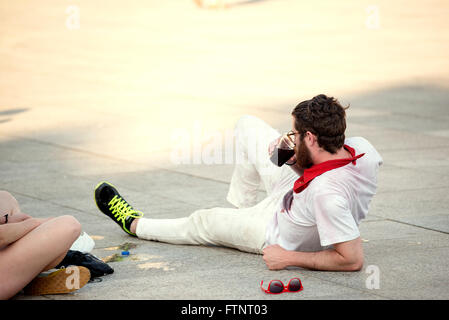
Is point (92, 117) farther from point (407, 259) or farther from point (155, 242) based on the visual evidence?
point (407, 259)

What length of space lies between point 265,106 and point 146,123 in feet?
6.20

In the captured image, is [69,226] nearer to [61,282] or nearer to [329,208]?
[61,282]

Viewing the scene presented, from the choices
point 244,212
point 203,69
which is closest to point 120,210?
point 244,212

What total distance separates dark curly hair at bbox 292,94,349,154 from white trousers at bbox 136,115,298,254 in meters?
0.71

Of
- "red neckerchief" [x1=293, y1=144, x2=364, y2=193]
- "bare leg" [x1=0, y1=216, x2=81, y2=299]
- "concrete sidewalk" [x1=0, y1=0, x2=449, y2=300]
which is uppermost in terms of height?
"red neckerchief" [x1=293, y1=144, x2=364, y2=193]

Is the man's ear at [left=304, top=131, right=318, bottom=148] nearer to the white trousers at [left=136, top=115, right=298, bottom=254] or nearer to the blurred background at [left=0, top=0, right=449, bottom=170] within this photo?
the white trousers at [left=136, top=115, right=298, bottom=254]

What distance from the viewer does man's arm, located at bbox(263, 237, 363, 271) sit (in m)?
4.67

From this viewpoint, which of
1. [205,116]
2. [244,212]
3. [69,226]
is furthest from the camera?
[205,116]

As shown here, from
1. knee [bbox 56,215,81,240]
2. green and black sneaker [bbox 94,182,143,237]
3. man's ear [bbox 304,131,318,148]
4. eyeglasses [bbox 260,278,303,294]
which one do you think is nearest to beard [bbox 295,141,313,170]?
man's ear [bbox 304,131,318,148]

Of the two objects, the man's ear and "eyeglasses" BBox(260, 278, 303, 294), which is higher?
the man's ear

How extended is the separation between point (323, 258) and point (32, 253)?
166cm

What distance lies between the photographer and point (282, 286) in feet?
14.8

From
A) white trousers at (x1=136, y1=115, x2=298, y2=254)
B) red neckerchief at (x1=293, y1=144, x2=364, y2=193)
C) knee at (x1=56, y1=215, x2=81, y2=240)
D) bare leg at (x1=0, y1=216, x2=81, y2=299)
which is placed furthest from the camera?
white trousers at (x1=136, y1=115, x2=298, y2=254)
